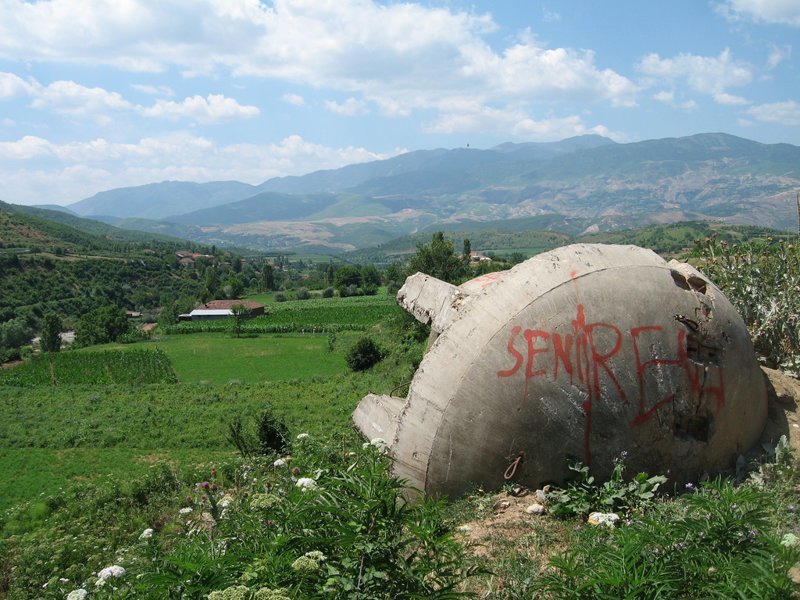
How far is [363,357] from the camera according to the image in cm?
4000

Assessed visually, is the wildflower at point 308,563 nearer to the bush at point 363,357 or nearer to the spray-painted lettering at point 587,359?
the spray-painted lettering at point 587,359

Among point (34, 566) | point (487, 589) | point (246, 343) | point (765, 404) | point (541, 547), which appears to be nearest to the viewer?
point (487, 589)

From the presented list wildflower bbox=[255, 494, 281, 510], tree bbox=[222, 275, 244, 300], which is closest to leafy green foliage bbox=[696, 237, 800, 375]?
wildflower bbox=[255, 494, 281, 510]

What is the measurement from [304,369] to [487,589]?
43.2m

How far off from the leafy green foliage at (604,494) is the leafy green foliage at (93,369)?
1757 inches

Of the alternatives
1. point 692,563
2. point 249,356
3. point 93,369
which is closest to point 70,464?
point 692,563

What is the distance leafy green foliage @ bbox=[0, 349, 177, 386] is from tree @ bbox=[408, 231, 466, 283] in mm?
27025

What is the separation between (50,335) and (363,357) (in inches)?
1732

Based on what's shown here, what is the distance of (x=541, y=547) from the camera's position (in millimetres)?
5859

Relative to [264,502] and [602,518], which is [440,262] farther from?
[264,502]

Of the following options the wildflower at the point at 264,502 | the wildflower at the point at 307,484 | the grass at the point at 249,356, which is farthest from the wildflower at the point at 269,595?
the grass at the point at 249,356

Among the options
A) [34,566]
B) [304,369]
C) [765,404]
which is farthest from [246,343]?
[765,404]

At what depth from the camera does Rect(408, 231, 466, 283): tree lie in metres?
62.2

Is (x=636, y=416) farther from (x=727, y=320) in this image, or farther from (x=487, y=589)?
(x=487, y=589)
